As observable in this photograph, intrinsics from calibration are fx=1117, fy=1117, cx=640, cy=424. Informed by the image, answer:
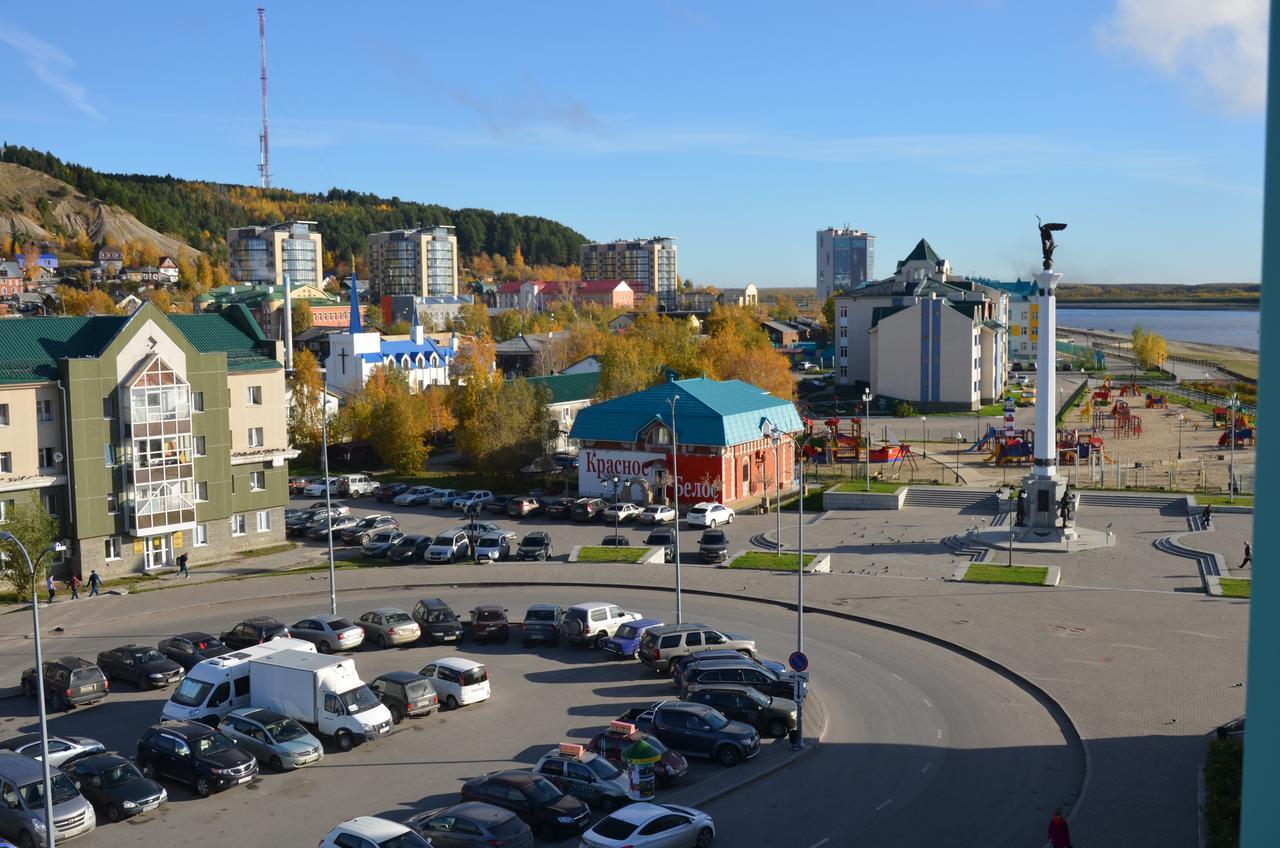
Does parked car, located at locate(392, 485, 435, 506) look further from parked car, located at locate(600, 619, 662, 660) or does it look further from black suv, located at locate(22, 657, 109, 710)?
black suv, located at locate(22, 657, 109, 710)

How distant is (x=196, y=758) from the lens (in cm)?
1980

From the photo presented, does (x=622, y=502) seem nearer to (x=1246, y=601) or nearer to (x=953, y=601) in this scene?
(x=953, y=601)

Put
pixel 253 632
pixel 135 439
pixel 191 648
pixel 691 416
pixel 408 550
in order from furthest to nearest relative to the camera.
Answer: pixel 691 416, pixel 408 550, pixel 135 439, pixel 253 632, pixel 191 648

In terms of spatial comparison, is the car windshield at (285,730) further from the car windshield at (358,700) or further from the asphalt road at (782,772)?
the car windshield at (358,700)

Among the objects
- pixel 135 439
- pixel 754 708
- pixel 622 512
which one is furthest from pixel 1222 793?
pixel 135 439

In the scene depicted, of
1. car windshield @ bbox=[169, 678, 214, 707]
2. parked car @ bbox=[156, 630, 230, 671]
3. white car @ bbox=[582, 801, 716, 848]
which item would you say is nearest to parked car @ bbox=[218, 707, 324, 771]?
car windshield @ bbox=[169, 678, 214, 707]

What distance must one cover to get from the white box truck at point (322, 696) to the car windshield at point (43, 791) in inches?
189

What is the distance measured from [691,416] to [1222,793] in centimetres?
3474

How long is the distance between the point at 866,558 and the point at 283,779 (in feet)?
80.6

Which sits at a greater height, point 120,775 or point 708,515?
point 708,515

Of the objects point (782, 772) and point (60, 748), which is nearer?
point (782, 772)

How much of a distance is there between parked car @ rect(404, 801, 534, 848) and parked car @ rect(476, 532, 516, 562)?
2286 centimetres

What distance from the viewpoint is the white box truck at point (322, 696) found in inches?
862

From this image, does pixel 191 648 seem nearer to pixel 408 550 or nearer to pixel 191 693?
pixel 191 693
